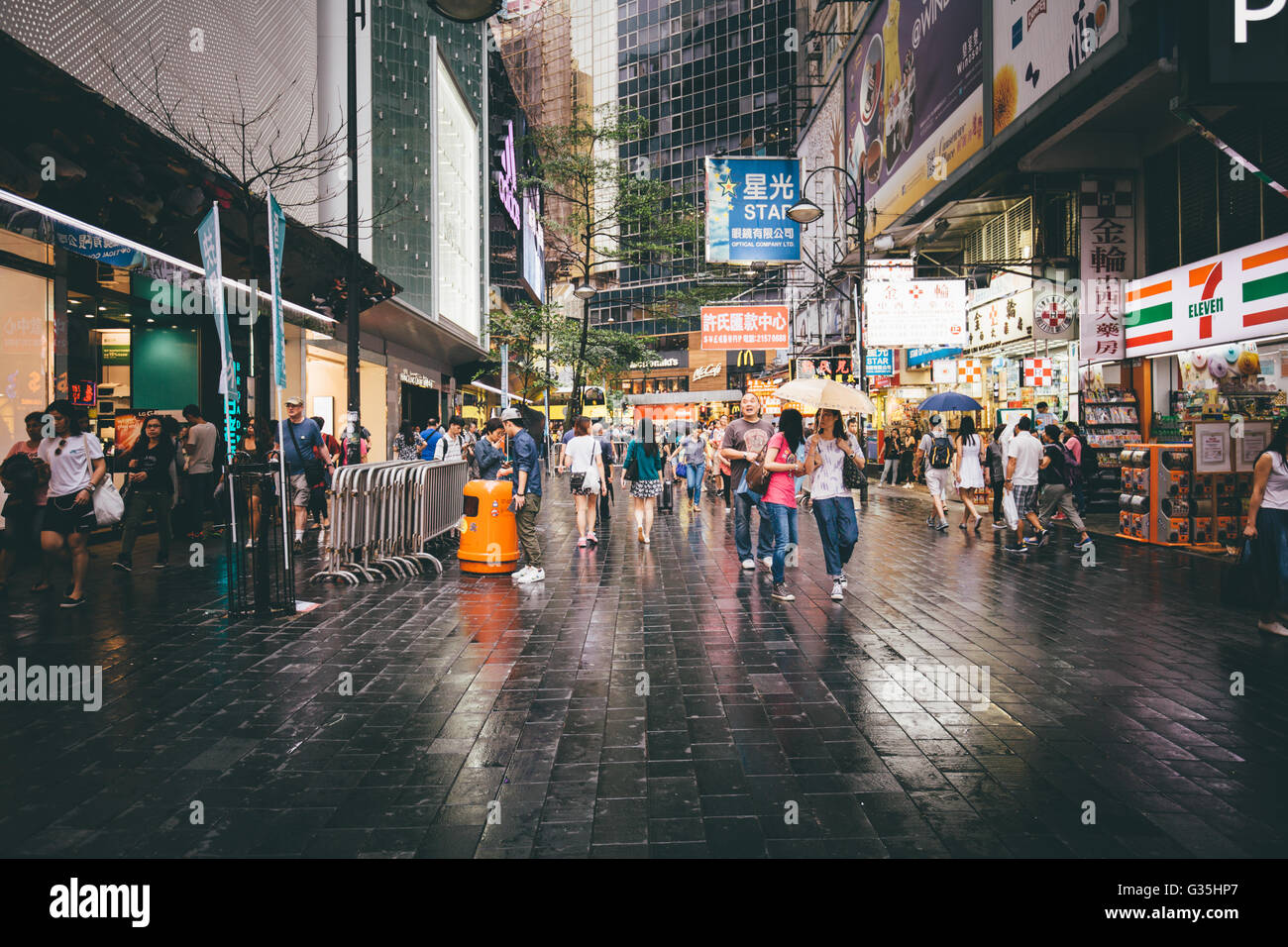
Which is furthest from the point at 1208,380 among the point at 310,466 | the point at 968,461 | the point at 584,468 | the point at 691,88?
the point at 691,88

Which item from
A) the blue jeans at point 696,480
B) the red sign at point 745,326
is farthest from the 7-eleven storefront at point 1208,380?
the red sign at point 745,326

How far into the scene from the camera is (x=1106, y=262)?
1491 centimetres

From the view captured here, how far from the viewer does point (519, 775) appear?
3.68 meters

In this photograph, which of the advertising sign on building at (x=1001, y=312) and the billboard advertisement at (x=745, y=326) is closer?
the advertising sign on building at (x=1001, y=312)

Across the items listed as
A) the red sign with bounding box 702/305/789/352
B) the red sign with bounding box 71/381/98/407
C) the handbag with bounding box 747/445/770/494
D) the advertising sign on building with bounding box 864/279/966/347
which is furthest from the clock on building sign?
the red sign with bounding box 71/381/98/407

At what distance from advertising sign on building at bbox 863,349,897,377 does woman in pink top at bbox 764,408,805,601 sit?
15812 millimetres

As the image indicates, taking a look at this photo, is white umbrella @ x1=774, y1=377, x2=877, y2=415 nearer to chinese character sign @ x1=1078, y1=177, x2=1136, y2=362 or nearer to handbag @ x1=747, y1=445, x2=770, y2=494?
handbag @ x1=747, y1=445, x2=770, y2=494

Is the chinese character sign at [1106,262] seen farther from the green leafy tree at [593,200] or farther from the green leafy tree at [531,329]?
the green leafy tree at [531,329]

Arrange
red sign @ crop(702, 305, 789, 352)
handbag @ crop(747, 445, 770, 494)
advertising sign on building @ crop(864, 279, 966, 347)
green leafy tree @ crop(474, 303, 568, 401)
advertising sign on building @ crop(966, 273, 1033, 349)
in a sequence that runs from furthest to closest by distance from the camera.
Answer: red sign @ crop(702, 305, 789, 352) < green leafy tree @ crop(474, 303, 568, 401) < advertising sign on building @ crop(864, 279, 966, 347) < advertising sign on building @ crop(966, 273, 1033, 349) < handbag @ crop(747, 445, 770, 494)

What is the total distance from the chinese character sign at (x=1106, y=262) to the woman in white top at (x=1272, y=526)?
31.0 feet

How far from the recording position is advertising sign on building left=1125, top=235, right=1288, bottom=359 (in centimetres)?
1116

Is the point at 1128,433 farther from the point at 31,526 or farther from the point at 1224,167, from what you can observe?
the point at 31,526

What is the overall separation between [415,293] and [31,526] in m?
18.7

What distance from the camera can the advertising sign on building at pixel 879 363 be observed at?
2355 cm
